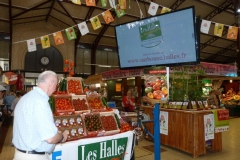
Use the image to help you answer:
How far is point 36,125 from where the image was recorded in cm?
199

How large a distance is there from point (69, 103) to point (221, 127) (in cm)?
383

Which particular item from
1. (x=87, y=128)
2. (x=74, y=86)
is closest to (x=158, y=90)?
(x=74, y=86)

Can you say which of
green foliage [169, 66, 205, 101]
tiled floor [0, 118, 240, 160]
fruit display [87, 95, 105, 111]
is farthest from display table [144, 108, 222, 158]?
fruit display [87, 95, 105, 111]

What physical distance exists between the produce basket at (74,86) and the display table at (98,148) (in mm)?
1205

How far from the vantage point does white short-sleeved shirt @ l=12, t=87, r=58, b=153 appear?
1.97 metres

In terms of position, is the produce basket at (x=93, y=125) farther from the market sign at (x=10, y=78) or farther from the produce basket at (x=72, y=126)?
the market sign at (x=10, y=78)

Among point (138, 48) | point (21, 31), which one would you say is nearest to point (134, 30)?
point (138, 48)

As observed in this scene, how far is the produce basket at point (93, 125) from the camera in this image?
11.9ft

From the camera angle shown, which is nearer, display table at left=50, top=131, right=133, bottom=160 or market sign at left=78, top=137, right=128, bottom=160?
display table at left=50, top=131, right=133, bottom=160

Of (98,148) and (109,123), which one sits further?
(109,123)

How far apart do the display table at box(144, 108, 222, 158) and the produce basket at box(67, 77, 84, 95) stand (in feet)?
8.10

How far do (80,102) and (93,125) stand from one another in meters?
0.61

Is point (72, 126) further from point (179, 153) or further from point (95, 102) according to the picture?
point (179, 153)

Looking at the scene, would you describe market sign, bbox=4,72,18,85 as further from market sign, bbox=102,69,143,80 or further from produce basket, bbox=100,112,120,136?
produce basket, bbox=100,112,120,136
